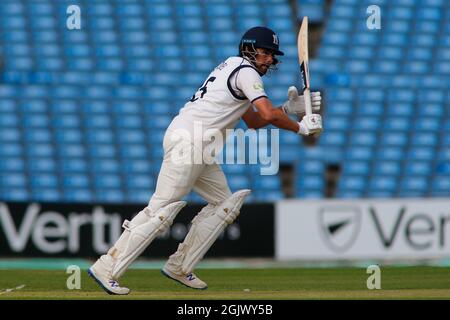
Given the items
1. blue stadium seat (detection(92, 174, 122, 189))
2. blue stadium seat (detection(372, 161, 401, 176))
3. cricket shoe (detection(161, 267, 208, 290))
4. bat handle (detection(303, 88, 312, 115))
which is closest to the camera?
bat handle (detection(303, 88, 312, 115))

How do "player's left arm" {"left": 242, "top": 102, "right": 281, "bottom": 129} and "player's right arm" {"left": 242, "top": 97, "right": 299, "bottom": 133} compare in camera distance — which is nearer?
"player's right arm" {"left": 242, "top": 97, "right": 299, "bottom": 133}

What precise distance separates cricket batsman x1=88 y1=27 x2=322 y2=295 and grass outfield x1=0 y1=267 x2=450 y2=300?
0.77 feet

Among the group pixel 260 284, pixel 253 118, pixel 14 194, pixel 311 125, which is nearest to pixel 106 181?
pixel 14 194

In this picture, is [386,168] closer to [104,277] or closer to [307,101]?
[307,101]

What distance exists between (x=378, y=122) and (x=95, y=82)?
159 inches

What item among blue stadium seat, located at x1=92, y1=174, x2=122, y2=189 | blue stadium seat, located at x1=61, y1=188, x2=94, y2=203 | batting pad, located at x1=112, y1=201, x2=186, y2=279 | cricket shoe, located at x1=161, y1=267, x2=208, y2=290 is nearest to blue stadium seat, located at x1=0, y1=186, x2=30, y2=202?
blue stadium seat, located at x1=61, y1=188, x2=94, y2=203

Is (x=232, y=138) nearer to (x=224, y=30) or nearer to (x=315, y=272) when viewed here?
(x=224, y=30)

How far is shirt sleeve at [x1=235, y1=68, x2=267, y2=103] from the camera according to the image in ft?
20.9

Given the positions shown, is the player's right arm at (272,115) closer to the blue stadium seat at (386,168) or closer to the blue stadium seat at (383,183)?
the blue stadium seat at (383,183)

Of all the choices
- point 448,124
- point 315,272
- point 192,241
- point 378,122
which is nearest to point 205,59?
point 378,122

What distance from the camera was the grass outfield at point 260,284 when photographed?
6.38 m

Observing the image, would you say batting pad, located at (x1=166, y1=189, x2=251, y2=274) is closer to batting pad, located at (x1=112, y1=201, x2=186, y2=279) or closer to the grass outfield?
the grass outfield

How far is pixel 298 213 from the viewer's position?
11.5m

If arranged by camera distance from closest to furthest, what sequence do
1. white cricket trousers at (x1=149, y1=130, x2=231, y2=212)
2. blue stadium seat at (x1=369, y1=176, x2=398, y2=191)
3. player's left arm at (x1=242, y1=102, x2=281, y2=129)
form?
white cricket trousers at (x1=149, y1=130, x2=231, y2=212) → player's left arm at (x1=242, y1=102, x2=281, y2=129) → blue stadium seat at (x1=369, y1=176, x2=398, y2=191)
